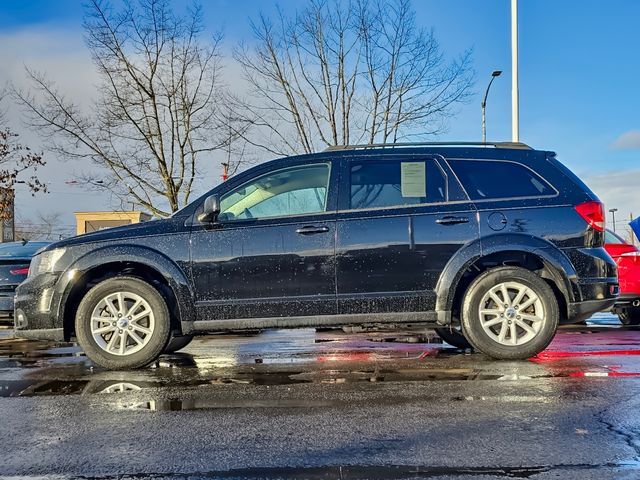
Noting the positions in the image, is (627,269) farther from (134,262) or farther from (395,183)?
(134,262)

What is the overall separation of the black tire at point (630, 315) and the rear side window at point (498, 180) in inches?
182

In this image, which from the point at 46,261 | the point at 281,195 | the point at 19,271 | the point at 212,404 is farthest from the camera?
the point at 19,271

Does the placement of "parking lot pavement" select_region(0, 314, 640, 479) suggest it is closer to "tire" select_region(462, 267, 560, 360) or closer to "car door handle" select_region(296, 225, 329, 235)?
"tire" select_region(462, 267, 560, 360)

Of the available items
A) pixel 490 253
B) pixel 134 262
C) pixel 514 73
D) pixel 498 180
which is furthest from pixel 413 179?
pixel 514 73

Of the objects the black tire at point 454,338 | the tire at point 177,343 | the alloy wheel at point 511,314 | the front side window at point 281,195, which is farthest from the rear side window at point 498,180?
the tire at point 177,343

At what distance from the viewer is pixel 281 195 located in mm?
5805

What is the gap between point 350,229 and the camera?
18.1 ft

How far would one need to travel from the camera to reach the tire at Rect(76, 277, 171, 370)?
17.9ft

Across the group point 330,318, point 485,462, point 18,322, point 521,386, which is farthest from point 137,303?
point 485,462

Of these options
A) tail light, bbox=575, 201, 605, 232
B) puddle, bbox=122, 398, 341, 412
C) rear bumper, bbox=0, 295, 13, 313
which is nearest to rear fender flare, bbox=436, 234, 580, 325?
tail light, bbox=575, 201, 605, 232

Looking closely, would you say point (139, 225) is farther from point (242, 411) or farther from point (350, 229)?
point (242, 411)

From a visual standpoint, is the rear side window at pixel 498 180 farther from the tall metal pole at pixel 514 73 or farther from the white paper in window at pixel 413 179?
the tall metal pole at pixel 514 73

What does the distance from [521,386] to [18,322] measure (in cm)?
432

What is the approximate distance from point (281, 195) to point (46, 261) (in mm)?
2184
